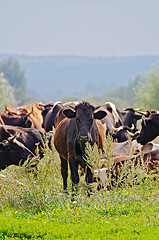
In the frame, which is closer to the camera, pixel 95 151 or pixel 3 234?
pixel 3 234

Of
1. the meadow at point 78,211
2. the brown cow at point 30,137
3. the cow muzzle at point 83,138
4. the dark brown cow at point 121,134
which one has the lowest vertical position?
the meadow at point 78,211

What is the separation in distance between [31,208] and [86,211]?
94cm

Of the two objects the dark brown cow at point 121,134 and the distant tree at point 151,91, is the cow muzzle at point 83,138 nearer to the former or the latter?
the dark brown cow at point 121,134

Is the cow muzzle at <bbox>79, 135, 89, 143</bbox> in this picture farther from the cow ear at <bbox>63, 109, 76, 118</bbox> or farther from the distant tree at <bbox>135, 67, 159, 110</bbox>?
the distant tree at <bbox>135, 67, 159, 110</bbox>

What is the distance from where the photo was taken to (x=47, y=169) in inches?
363

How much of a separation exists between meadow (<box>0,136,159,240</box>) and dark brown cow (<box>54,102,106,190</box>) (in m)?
0.58

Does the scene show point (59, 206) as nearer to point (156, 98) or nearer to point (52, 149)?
point (52, 149)

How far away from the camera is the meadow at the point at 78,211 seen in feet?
23.3

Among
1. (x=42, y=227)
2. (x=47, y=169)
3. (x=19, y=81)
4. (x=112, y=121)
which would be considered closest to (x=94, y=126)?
(x=47, y=169)

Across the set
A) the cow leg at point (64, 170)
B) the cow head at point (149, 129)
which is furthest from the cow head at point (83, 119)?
the cow head at point (149, 129)

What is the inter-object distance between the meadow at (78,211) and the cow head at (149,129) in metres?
4.29

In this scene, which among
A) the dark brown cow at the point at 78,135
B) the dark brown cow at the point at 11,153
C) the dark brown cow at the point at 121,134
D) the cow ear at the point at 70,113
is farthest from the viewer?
the dark brown cow at the point at 121,134

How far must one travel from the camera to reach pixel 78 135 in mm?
9656

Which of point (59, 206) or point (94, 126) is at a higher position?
point (94, 126)
